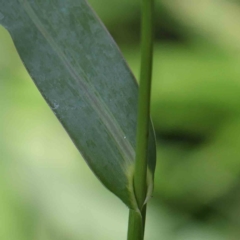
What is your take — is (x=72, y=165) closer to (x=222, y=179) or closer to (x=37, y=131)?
(x=37, y=131)

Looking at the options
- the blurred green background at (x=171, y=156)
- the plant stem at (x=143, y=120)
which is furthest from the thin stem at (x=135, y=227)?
the blurred green background at (x=171, y=156)

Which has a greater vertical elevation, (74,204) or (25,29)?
(25,29)

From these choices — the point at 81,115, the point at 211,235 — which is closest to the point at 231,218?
the point at 211,235

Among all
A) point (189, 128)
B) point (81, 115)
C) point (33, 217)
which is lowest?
point (33, 217)

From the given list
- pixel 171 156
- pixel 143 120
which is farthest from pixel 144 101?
pixel 171 156

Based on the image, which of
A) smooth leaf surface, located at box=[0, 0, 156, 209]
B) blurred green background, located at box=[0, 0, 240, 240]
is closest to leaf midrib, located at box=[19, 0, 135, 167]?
smooth leaf surface, located at box=[0, 0, 156, 209]

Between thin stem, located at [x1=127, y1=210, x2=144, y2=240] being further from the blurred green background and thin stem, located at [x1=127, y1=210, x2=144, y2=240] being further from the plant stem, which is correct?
the blurred green background

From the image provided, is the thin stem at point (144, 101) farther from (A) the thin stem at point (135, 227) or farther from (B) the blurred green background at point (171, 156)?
(B) the blurred green background at point (171, 156)

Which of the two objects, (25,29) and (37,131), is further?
(37,131)
